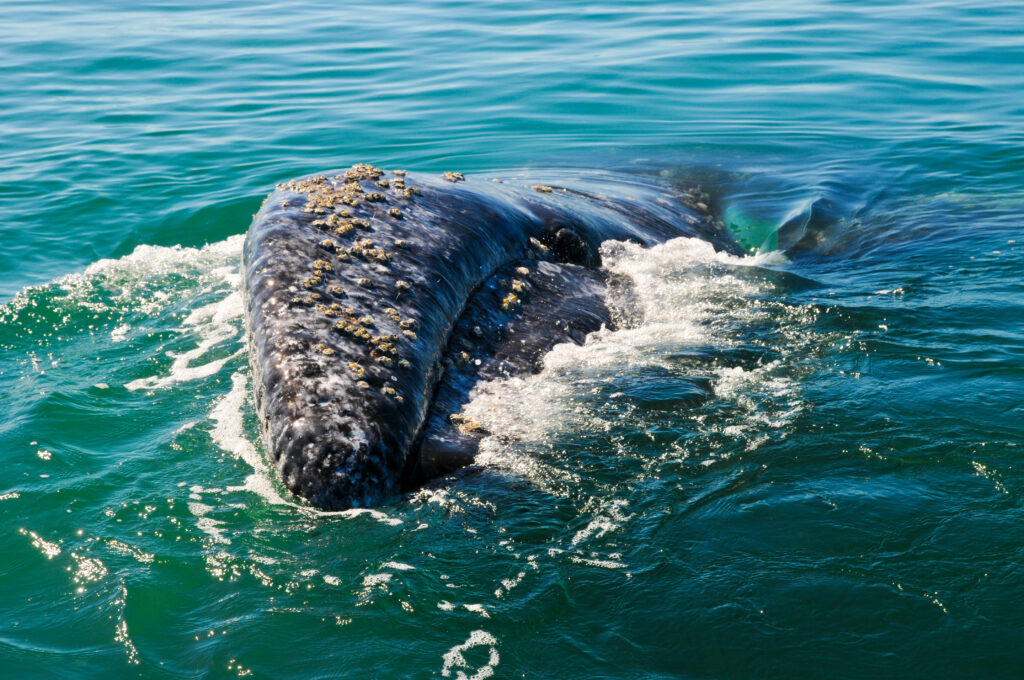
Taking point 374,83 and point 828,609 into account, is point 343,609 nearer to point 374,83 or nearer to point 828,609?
point 828,609

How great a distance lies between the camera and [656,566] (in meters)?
5.46

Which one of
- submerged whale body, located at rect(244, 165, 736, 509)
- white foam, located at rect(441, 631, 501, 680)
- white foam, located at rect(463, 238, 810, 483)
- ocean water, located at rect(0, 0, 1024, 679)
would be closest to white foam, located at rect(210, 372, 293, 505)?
ocean water, located at rect(0, 0, 1024, 679)

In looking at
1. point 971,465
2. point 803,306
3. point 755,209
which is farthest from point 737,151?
point 971,465

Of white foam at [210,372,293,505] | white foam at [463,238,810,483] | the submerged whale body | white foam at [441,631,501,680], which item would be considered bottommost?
white foam at [441,631,501,680]

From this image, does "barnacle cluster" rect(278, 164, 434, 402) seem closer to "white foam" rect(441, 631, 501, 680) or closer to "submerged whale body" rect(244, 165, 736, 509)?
"submerged whale body" rect(244, 165, 736, 509)

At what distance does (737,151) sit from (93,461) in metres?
→ 11.4

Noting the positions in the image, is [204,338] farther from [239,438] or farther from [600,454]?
[600,454]

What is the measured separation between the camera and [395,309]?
703cm

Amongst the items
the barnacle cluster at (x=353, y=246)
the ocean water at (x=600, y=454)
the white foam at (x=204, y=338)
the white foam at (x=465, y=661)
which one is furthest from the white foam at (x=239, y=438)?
the white foam at (x=465, y=661)

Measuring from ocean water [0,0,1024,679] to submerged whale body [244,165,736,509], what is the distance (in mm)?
282

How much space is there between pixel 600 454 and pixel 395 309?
5.70ft

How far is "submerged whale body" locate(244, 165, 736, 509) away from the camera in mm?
5977

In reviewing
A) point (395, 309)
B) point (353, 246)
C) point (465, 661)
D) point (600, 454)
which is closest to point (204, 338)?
point (353, 246)

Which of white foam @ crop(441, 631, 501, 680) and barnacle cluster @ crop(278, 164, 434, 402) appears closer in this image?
white foam @ crop(441, 631, 501, 680)
